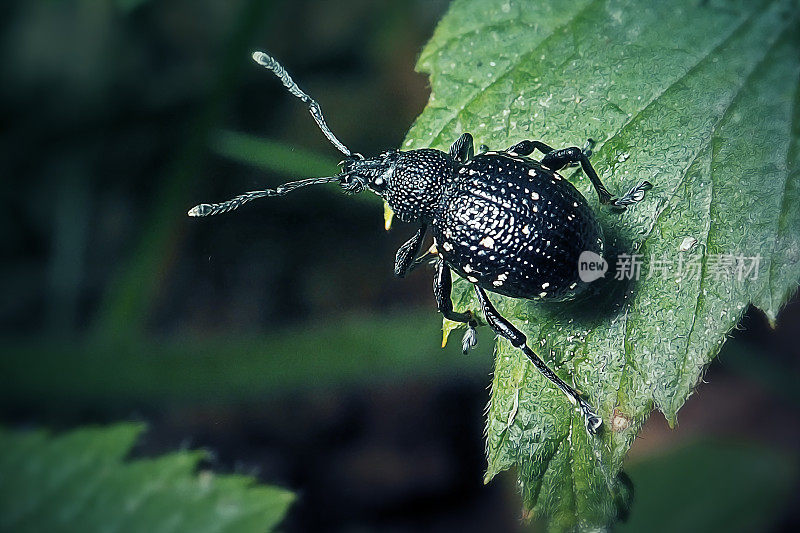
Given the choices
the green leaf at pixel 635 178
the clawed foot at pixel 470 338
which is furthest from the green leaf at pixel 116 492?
the green leaf at pixel 635 178

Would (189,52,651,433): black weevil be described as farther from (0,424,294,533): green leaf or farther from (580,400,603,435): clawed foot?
(0,424,294,533): green leaf

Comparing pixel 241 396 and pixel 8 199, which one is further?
pixel 8 199

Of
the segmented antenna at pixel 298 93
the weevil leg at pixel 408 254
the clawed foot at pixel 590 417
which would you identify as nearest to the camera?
the clawed foot at pixel 590 417

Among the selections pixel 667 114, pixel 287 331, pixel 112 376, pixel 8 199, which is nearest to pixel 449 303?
pixel 667 114

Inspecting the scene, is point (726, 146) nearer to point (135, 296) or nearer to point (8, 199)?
point (135, 296)

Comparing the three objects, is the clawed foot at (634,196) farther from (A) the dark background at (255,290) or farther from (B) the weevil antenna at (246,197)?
(B) the weevil antenna at (246,197)

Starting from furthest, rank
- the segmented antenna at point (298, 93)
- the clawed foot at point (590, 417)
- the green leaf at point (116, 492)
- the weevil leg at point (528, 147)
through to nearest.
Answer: the segmented antenna at point (298, 93), the green leaf at point (116, 492), the weevil leg at point (528, 147), the clawed foot at point (590, 417)

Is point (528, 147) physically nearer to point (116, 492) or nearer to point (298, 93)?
point (298, 93)
